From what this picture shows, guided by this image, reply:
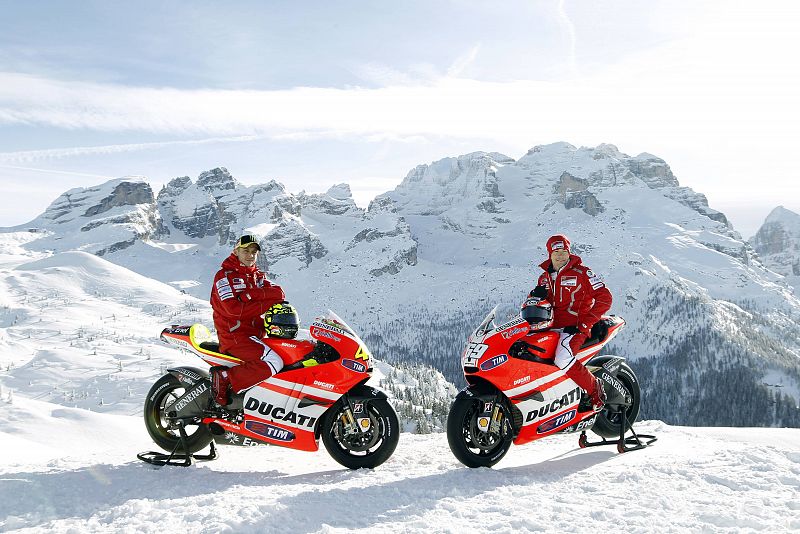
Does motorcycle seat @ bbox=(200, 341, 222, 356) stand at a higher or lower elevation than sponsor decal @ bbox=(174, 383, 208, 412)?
higher

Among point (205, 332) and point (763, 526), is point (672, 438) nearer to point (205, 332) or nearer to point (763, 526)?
point (763, 526)

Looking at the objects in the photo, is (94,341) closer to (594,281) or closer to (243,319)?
(243,319)

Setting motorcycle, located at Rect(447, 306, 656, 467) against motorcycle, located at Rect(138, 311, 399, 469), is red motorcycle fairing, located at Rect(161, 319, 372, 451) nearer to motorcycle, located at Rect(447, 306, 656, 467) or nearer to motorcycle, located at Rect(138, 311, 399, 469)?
motorcycle, located at Rect(138, 311, 399, 469)

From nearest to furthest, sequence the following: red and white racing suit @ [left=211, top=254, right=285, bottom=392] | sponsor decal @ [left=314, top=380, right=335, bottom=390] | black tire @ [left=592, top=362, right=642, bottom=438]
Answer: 1. sponsor decal @ [left=314, top=380, right=335, bottom=390]
2. red and white racing suit @ [left=211, top=254, right=285, bottom=392]
3. black tire @ [left=592, top=362, right=642, bottom=438]

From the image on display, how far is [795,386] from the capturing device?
182 meters

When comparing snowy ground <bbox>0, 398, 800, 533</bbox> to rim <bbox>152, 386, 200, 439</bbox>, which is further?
rim <bbox>152, 386, 200, 439</bbox>

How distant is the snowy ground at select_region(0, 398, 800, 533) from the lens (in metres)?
5.39

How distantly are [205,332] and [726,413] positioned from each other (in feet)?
588

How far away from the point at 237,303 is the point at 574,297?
500cm

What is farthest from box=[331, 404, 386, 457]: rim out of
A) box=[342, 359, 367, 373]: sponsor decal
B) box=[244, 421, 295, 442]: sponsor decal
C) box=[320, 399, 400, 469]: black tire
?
box=[244, 421, 295, 442]: sponsor decal

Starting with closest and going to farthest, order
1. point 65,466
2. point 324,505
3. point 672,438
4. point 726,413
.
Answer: point 324,505, point 65,466, point 672,438, point 726,413

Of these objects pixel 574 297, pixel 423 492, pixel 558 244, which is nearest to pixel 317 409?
pixel 423 492

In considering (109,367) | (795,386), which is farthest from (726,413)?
(109,367)

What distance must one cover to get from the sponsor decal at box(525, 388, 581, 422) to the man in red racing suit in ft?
11.6
